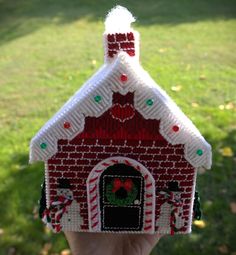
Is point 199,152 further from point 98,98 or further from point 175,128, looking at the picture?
point 98,98

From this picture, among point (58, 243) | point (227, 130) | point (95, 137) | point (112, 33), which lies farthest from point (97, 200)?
point (227, 130)

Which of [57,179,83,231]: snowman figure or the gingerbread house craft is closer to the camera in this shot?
the gingerbread house craft

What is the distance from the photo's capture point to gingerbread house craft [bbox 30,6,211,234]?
182cm

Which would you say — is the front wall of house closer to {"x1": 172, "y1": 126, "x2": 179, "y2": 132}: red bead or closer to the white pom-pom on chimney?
{"x1": 172, "y1": 126, "x2": 179, "y2": 132}: red bead

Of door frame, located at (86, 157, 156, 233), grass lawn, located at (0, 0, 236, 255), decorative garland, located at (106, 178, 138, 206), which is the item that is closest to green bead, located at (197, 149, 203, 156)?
door frame, located at (86, 157, 156, 233)

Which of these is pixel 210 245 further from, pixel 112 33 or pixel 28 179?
pixel 112 33

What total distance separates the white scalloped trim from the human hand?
2.18 feet

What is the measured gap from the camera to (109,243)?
8.01ft

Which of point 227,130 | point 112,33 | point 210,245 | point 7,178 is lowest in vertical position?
point 210,245

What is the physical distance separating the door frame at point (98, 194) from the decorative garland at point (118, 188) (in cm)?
6

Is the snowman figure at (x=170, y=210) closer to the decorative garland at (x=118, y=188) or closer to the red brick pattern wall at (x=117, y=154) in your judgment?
the red brick pattern wall at (x=117, y=154)

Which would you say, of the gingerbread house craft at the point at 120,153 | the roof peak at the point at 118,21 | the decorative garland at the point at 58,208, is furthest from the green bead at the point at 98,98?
the decorative garland at the point at 58,208

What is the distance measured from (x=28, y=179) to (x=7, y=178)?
9.1 inches

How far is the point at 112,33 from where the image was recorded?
1828mm
